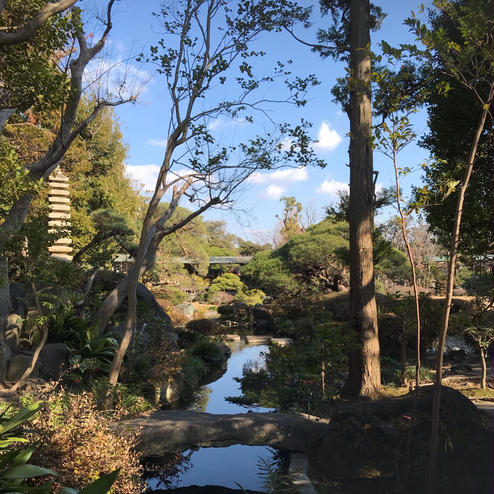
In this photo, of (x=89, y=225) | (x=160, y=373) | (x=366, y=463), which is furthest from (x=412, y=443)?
(x=89, y=225)

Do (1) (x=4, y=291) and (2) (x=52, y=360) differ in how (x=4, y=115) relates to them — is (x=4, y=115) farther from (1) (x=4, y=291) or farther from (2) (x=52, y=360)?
(2) (x=52, y=360)

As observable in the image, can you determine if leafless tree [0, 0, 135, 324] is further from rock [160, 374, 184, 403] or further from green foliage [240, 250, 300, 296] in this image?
green foliage [240, 250, 300, 296]

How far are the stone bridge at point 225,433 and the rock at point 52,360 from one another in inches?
121

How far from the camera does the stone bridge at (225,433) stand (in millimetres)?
4762

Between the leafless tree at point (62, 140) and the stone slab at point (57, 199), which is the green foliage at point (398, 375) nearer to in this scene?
the leafless tree at point (62, 140)

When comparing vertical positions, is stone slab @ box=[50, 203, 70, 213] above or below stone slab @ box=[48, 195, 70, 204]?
below

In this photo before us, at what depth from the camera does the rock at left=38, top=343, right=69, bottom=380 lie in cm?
740

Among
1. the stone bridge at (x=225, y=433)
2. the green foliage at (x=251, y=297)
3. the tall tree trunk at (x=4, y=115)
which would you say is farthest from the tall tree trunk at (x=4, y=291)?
the green foliage at (x=251, y=297)

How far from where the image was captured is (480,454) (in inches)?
154

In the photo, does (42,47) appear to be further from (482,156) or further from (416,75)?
(482,156)

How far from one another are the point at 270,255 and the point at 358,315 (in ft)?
48.1

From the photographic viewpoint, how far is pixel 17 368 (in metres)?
6.93

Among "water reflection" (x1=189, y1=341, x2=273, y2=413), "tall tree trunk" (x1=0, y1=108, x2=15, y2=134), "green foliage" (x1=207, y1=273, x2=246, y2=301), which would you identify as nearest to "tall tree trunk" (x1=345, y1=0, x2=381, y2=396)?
"water reflection" (x1=189, y1=341, x2=273, y2=413)

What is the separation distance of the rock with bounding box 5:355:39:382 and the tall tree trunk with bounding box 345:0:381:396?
16.1ft
